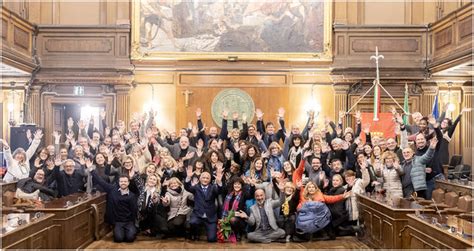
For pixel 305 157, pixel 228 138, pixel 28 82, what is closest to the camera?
pixel 305 157

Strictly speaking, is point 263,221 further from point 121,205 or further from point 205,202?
point 121,205

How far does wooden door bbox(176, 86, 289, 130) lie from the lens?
44.7 ft

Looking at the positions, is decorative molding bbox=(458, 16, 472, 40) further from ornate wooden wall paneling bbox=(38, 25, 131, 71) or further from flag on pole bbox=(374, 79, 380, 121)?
ornate wooden wall paneling bbox=(38, 25, 131, 71)

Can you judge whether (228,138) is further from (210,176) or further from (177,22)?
(177,22)

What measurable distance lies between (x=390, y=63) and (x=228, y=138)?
530cm

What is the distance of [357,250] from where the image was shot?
774 cm

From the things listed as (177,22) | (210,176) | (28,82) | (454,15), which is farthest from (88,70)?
(454,15)

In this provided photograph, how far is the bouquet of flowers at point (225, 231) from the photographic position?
8281mm

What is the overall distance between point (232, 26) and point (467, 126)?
576cm

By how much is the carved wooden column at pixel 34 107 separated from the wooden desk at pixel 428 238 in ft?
31.1

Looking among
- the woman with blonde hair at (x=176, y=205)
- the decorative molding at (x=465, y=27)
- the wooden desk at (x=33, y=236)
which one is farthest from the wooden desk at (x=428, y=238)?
the decorative molding at (x=465, y=27)

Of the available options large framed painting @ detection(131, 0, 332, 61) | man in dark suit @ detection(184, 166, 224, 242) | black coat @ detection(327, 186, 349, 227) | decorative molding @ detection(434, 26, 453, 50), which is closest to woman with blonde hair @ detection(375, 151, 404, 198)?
black coat @ detection(327, 186, 349, 227)

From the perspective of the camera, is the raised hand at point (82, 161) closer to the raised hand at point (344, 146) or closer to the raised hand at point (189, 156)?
the raised hand at point (189, 156)

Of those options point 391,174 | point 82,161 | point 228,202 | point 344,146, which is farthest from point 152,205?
point 391,174
